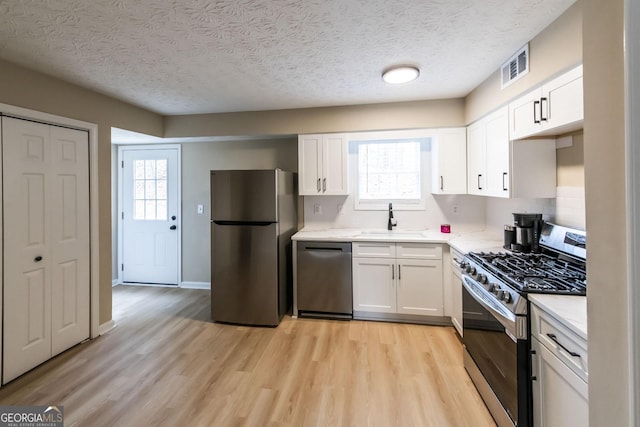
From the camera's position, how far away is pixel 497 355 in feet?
5.73

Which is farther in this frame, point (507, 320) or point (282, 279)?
point (282, 279)

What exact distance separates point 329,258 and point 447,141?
73.9 inches

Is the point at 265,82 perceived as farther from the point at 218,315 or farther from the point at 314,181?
the point at 218,315

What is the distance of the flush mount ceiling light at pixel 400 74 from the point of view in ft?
7.94

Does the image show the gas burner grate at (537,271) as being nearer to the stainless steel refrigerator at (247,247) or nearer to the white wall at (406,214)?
the white wall at (406,214)

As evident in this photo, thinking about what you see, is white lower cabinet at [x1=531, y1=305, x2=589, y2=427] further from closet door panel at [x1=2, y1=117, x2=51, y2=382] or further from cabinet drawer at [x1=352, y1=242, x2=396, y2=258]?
closet door panel at [x1=2, y1=117, x2=51, y2=382]

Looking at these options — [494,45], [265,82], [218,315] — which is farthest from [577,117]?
[218,315]

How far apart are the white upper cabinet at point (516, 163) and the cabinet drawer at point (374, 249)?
3.60ft

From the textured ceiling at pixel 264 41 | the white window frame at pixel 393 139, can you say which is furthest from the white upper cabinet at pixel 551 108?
the white window frame at pixel 393 139

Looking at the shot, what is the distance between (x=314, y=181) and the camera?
11.9ft

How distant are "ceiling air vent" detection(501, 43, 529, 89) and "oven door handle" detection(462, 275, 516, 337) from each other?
1539mm

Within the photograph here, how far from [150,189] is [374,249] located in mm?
3479

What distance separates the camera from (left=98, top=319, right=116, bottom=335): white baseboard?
119 inches

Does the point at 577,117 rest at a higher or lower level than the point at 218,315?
higher
